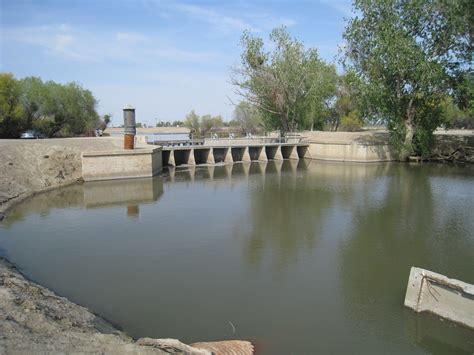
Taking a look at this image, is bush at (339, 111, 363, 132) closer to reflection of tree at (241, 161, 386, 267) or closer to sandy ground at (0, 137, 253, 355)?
reflection of tree at (241, 161, 386, 267)

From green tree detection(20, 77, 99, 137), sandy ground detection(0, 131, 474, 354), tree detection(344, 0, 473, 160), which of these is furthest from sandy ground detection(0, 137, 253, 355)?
green tree detection(20, 77, 99, 137)

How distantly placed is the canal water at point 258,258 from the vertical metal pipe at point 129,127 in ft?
11.6

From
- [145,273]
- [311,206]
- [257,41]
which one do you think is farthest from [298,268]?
[257,41]

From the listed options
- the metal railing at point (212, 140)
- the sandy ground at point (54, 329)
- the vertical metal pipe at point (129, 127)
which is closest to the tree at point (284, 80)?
the metal railing at point (212, 140)

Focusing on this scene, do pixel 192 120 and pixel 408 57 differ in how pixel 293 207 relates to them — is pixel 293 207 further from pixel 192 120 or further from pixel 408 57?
pixel 192 120

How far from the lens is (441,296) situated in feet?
24.8

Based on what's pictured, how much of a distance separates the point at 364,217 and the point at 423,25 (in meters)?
19.4

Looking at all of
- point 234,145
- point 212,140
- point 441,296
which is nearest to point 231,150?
point 234,145

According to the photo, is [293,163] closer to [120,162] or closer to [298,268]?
[120,162]

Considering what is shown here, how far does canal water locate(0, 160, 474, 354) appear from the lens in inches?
291

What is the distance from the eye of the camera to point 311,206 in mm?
17219

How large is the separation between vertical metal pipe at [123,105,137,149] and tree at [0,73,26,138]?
46.1 ft

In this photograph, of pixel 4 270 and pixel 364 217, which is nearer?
pixel 4 270

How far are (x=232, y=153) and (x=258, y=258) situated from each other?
25.1 m
